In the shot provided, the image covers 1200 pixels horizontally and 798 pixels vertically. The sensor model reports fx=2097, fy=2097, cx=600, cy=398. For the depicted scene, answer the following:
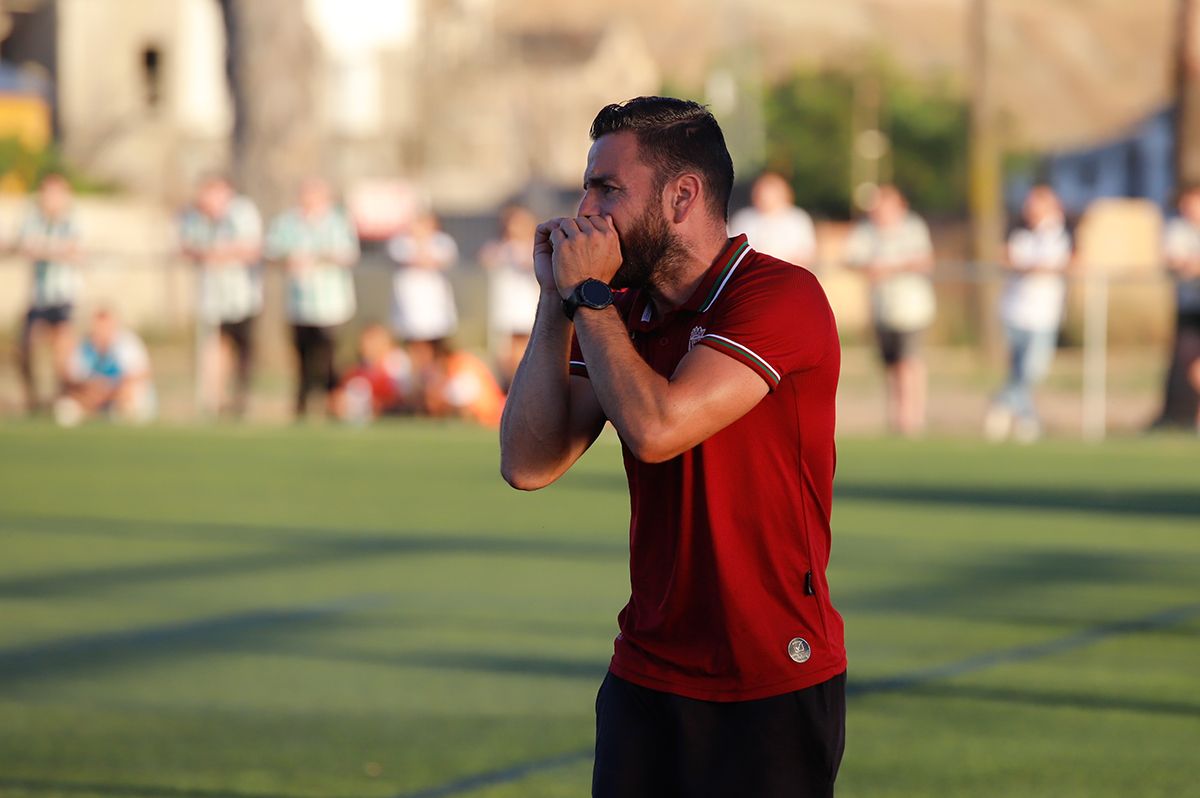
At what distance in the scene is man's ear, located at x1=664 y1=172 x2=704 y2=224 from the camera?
12.4 ft

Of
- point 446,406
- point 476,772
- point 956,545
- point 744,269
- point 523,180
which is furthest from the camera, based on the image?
point 523,180

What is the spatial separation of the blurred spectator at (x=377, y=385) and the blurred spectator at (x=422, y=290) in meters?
0.29

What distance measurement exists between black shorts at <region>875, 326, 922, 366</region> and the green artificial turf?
2.18m

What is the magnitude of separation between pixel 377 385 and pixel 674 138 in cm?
1531

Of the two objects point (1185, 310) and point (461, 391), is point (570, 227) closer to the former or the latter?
point (461, 391)

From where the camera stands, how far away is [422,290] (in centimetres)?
1838

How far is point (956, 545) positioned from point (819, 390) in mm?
7694

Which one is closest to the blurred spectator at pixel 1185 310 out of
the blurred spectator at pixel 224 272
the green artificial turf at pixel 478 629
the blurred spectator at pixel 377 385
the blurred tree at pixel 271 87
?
the green artificial turf at pixel 478 629

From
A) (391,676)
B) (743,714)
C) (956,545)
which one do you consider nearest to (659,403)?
(743,714)

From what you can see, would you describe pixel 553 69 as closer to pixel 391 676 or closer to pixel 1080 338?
pixel 1080 338

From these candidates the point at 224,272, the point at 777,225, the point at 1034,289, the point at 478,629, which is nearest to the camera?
the point at 478,629

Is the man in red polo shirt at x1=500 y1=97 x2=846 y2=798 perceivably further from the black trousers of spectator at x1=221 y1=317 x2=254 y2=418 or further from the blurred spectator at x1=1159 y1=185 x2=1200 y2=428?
the black trousers of spectator at x1=221 y1=317 x2=254 y2=418

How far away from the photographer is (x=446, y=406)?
18.6 metres

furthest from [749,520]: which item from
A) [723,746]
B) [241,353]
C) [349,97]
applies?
[349,97]
